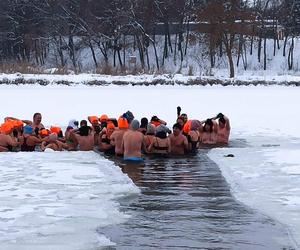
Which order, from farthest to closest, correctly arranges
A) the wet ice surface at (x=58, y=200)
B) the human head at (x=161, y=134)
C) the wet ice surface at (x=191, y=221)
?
the human head at (x=161, y=134)
the wet ice surface at (x=191, y=221)
the wet ice surface at (x=58, y=200)

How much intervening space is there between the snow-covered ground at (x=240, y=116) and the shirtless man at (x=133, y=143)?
116 cm

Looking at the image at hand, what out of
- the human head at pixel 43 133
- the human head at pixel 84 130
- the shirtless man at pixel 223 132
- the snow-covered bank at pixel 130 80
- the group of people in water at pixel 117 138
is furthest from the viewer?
the snow-covered bank at pixel 130 80

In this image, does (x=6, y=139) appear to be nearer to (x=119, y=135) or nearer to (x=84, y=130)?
(x=84, y=130)

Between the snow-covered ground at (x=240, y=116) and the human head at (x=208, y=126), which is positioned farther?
the human head at (x=208, y=126)

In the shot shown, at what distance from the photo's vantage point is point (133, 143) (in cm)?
1341

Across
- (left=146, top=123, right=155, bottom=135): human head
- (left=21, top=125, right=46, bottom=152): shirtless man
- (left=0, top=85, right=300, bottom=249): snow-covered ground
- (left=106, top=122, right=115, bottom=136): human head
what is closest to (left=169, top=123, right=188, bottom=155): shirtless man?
(left=146, top=123, right=155, bottom=135): human head

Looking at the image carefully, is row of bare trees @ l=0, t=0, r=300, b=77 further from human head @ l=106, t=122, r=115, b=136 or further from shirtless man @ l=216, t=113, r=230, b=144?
human head @ l=106, t=122, r=115, b=136

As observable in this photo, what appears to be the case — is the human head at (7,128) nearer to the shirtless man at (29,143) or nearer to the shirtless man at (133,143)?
the shirtless man at (29,143)

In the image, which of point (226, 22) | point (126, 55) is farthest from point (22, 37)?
point (226, 22)

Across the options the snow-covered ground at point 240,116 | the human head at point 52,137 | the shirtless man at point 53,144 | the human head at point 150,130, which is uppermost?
the human head at point 150,130

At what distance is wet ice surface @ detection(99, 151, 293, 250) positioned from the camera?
7.49m

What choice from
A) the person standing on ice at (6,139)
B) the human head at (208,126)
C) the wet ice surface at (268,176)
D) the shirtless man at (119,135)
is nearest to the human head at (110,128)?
the shirtless man at (119,135)

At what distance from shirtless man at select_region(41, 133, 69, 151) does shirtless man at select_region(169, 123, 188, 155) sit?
263cm

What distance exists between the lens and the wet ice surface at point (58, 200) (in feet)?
24.2
